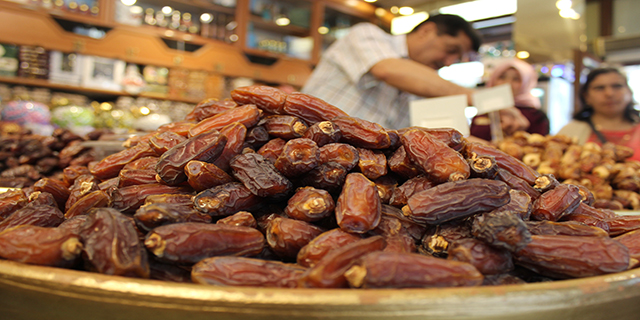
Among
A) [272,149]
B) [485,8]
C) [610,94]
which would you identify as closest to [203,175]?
[272,149]

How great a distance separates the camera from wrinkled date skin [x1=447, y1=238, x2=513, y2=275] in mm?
597

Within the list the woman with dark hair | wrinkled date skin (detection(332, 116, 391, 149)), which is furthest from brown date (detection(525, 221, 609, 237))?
the woman with dark hair

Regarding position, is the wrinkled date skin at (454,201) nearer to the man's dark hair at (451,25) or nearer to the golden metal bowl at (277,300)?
the golden metal bowl at (277,300)

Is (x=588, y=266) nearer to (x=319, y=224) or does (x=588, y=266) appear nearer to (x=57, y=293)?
(x=319, y=224)

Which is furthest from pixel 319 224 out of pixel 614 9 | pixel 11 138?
pixel 614 9

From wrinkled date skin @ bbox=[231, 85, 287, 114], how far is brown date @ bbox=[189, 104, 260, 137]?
0.16ft

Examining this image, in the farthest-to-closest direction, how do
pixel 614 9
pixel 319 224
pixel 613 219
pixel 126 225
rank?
pixel 614 9 < pixel 613 219 < pixel 319 224 < pixel 126 225

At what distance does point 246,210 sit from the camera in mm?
761

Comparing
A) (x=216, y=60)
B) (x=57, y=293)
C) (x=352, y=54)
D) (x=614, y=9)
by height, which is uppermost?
(x=614, y=9)

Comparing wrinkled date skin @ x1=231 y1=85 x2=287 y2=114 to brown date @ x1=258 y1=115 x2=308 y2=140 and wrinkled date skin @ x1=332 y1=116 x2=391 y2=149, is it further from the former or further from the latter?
wrinkled date skin @ x1=332 y1=116 x2=391 y2=149

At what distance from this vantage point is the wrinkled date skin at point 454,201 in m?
0.67

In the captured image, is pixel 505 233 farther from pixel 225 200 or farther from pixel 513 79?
pixel 513 79

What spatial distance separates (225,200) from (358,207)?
0.81ft

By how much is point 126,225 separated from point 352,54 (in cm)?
209
